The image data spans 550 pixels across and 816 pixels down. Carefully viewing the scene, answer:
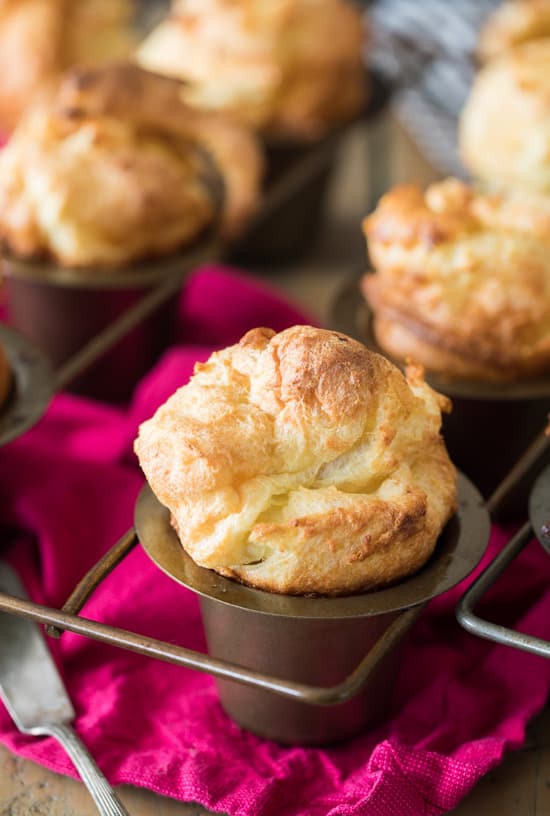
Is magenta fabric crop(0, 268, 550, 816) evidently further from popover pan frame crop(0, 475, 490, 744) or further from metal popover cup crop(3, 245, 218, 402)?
metal popover cup crop(3, 245, 218, 402)

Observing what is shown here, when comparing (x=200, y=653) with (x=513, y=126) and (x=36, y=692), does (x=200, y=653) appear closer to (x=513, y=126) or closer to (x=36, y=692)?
(x=36, y=692)

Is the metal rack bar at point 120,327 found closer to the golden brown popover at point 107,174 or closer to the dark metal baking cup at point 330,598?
the golden brown popover at point 107,174

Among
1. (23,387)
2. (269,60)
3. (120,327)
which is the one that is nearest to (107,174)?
(120,327)

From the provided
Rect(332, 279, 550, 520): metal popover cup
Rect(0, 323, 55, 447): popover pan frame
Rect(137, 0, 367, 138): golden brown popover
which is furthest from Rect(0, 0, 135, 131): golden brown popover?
Rect(332, 279, 550, 520): metal popover cup

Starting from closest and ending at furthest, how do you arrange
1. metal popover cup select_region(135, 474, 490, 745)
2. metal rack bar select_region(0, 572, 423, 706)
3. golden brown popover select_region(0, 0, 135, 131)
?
metal rack bar select_region(0, 572, 423, 706)
metal popover cup select_region(135, 474, 490, 745)
golden brown popover select_region(0, 0, 135, 131)

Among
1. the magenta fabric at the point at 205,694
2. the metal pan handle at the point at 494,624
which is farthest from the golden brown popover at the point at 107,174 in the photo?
the metal pan handle at the point at 494,624

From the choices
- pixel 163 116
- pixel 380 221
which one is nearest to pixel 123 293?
pixel 163 116
